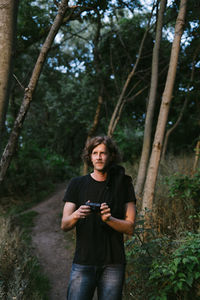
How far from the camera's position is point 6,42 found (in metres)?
2.33

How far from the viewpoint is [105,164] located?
239 cm

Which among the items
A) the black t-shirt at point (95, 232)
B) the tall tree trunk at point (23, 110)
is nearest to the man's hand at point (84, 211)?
the black t-shirt at point (95, 232)

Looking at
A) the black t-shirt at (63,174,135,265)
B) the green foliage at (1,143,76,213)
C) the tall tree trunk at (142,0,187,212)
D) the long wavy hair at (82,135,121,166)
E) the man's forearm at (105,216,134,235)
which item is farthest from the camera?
the green foliage at (1,143,76,213)

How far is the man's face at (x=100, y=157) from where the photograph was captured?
2373mm

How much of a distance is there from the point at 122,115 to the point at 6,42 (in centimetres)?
970

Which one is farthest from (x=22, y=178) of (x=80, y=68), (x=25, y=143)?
(x=80, y=68)

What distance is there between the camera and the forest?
3.14m

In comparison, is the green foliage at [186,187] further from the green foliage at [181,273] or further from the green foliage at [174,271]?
the green foliage at [181,273]

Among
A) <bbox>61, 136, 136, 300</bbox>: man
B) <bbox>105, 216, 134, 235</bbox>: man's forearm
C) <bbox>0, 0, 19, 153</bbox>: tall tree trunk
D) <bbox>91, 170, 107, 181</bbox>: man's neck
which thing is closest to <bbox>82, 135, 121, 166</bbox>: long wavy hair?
<bbox>61, 136, 136, 300</bbox>: man

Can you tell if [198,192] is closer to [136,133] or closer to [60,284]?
[60,284]

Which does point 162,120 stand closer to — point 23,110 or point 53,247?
point 23,110

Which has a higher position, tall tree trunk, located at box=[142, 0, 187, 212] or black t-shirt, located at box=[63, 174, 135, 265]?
tall tree trunk, located at box=[142, 0, 187, 212]

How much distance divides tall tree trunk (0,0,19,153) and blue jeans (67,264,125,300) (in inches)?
62.8

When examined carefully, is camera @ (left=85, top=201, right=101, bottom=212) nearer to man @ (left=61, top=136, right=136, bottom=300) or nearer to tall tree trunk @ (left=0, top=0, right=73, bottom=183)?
man @ (left=61, top=136, right=136, bottom=300)
